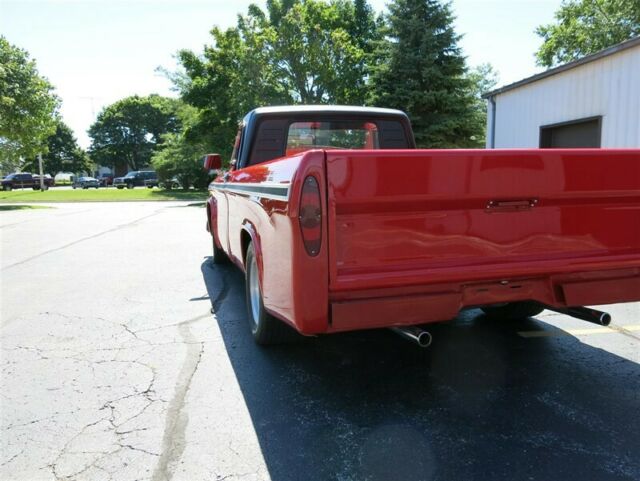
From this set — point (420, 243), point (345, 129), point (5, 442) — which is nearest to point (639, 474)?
point (420, 243)

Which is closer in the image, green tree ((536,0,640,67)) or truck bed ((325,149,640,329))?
truck bed ((325,149,640,329))

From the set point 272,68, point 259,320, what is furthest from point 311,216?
point 272,68

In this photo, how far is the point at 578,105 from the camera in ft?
37.1

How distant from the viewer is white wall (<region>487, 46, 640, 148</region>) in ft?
32.6

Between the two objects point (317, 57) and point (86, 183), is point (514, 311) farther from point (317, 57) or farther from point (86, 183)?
point (86, 183)

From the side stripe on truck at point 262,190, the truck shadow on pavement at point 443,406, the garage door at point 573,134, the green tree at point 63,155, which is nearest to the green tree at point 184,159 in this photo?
the garage door at point 573,134

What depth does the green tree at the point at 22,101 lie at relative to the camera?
75.8 feet

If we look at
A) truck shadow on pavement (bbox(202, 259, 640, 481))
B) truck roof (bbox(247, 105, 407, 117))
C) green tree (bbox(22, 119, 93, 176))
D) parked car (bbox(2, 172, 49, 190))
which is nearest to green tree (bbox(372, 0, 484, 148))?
truck roof (bbox(247, 105, 407, 117))

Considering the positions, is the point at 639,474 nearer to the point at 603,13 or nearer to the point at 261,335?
the point at 261,335

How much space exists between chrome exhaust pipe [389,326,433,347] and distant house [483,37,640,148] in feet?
29.7

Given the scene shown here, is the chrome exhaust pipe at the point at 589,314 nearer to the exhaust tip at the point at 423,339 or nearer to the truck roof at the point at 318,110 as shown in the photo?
the exhaust tip at the point at 423,339

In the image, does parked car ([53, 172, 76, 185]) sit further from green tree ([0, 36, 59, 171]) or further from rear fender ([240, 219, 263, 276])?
rear fender ([240, 219, 263, 276])

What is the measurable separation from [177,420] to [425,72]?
21785mm

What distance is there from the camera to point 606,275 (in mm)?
3328
